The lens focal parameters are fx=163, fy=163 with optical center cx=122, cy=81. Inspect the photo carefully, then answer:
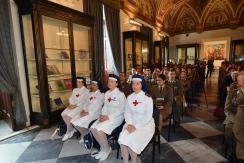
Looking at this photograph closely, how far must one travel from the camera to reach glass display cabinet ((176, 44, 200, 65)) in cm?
1416

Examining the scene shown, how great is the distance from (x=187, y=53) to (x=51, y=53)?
1318 cm

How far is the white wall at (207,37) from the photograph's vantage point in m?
12.3

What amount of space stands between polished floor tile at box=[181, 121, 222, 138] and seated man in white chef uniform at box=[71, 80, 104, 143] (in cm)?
196

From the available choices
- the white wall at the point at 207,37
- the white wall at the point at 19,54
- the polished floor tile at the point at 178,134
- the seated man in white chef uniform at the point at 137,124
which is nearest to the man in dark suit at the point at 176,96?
the polished floor tile at the point at 178,134

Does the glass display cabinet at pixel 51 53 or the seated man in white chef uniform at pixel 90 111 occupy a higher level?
the glass display cabinet at pixel 51 53

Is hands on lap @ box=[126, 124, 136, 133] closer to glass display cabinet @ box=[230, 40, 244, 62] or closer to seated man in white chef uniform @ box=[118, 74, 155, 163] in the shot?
seated man in white chef uniform @ box=[118, 74, 155, 163]

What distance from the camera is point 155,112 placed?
7.79 feet

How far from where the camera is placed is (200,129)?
11.4 feet

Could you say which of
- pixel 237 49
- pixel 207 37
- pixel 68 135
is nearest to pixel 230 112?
pixel 68 135

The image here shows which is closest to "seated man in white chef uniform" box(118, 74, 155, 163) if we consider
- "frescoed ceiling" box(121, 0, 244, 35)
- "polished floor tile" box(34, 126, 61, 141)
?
"polished floor tile" box(34, 126, 61, 141)

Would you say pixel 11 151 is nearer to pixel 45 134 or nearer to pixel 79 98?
pixel 45 134

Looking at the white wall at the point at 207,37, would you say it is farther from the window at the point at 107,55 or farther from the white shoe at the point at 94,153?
the white shoe at the point at 94,153

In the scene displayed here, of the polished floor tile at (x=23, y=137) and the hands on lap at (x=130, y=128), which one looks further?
the polished floor tile at (x=23, y=137)

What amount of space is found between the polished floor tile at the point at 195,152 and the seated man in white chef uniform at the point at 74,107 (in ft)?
6.16
